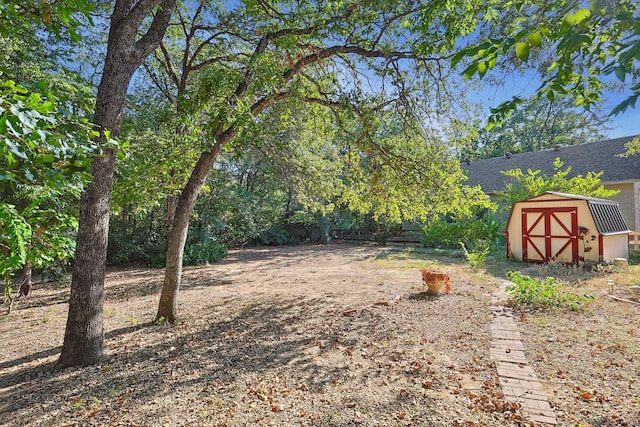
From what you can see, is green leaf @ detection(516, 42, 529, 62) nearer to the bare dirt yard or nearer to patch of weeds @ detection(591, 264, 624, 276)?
the bare dirt yard

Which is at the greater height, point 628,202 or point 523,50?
point 523,50

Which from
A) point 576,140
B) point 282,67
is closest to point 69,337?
point 282,67

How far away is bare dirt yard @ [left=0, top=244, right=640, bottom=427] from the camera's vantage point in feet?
9.14

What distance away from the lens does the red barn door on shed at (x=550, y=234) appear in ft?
33.6

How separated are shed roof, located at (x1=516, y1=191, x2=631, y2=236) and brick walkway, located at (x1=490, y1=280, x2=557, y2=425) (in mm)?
7313

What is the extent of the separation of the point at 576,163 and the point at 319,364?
18.4 m

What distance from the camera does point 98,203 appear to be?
3660 millimetres

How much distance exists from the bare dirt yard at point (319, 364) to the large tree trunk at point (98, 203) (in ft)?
1.26

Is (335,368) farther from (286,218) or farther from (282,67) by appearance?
(286,218)

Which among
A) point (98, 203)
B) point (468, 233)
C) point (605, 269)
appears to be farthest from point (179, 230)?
point (468, 233)

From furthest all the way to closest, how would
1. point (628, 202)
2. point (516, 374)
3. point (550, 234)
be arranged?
point (628, 202)
point (550, 234)
point (516, 374)

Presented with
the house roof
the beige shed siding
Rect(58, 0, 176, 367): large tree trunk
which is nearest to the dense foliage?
the house roof

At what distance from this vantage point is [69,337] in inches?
147

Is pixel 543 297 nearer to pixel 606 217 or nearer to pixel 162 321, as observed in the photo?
pixel 162 321
